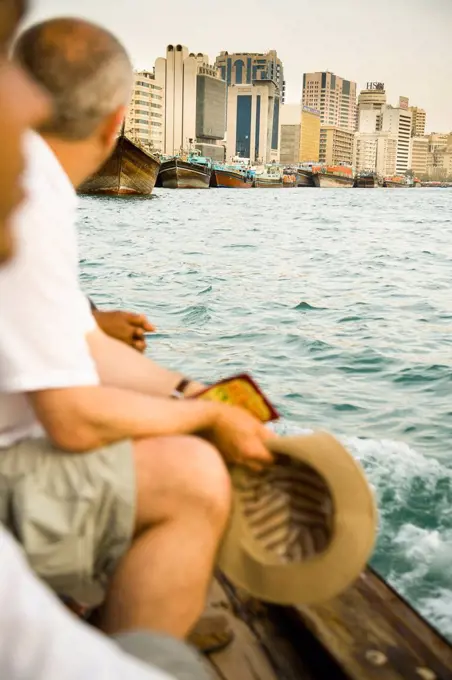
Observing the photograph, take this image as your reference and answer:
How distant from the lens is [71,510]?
1.30 metres

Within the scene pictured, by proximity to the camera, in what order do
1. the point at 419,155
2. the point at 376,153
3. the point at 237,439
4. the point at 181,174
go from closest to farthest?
the point at 237,439, the point at 181,174, the point at 376,153, the point at 419,155

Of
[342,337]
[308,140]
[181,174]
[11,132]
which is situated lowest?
[342,337]

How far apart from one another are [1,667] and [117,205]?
3517 centimetres

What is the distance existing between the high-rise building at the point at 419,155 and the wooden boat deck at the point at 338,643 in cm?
16659

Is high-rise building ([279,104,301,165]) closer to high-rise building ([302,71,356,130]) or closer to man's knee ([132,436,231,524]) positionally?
high-rise building ([302,71,356,130])

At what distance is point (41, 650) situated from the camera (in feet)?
2.02

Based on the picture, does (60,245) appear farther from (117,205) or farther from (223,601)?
(117,205)

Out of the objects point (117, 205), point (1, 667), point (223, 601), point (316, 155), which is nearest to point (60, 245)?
point (1, 667)

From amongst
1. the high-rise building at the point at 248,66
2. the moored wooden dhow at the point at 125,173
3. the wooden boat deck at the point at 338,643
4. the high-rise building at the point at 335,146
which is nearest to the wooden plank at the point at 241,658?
the wooden boat deck at the point at 338,643

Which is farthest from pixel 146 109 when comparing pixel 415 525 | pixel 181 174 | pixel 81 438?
pixel 81 438

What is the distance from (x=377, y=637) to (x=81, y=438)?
727 millimetres

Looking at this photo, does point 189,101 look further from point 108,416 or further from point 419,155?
point 108,416

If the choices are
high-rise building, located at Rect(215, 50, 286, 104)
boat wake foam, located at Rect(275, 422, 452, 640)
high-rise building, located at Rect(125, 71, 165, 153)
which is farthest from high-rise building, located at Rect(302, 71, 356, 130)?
boat wake foam, located at Rect(275, 422, 452, 640)

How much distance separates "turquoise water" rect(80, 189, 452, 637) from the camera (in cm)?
380
